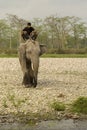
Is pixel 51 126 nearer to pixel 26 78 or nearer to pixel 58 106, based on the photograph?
pixel 58 106

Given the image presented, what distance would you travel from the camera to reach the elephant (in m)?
15.6

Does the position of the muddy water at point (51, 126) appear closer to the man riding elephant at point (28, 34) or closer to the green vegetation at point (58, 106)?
the green vegetation at point (58, 106)

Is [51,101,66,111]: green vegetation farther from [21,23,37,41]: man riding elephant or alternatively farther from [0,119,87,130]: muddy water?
[21,23,37,41]: man riding elephant

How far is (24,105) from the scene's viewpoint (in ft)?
40.6

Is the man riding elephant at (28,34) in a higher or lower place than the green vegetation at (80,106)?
higher

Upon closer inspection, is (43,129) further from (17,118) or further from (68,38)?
(68,38)

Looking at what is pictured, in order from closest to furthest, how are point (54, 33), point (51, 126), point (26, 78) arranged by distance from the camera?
point (51, 126)
point (26, 78)
point (54, 33)

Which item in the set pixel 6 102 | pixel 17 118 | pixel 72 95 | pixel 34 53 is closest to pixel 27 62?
pixel 34 53

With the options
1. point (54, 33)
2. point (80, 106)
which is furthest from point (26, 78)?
point (54, 33)

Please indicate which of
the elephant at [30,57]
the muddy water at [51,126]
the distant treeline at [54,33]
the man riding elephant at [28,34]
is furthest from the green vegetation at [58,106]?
the distant treeline at [54,33]

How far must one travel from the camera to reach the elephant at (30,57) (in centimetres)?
1555

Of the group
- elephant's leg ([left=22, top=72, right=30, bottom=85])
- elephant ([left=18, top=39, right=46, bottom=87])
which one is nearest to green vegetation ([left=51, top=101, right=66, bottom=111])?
elephant ([left=18, top=39, right=46, bottom=87])

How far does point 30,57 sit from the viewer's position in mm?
15711

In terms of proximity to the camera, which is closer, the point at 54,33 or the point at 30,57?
the point at 30,57
